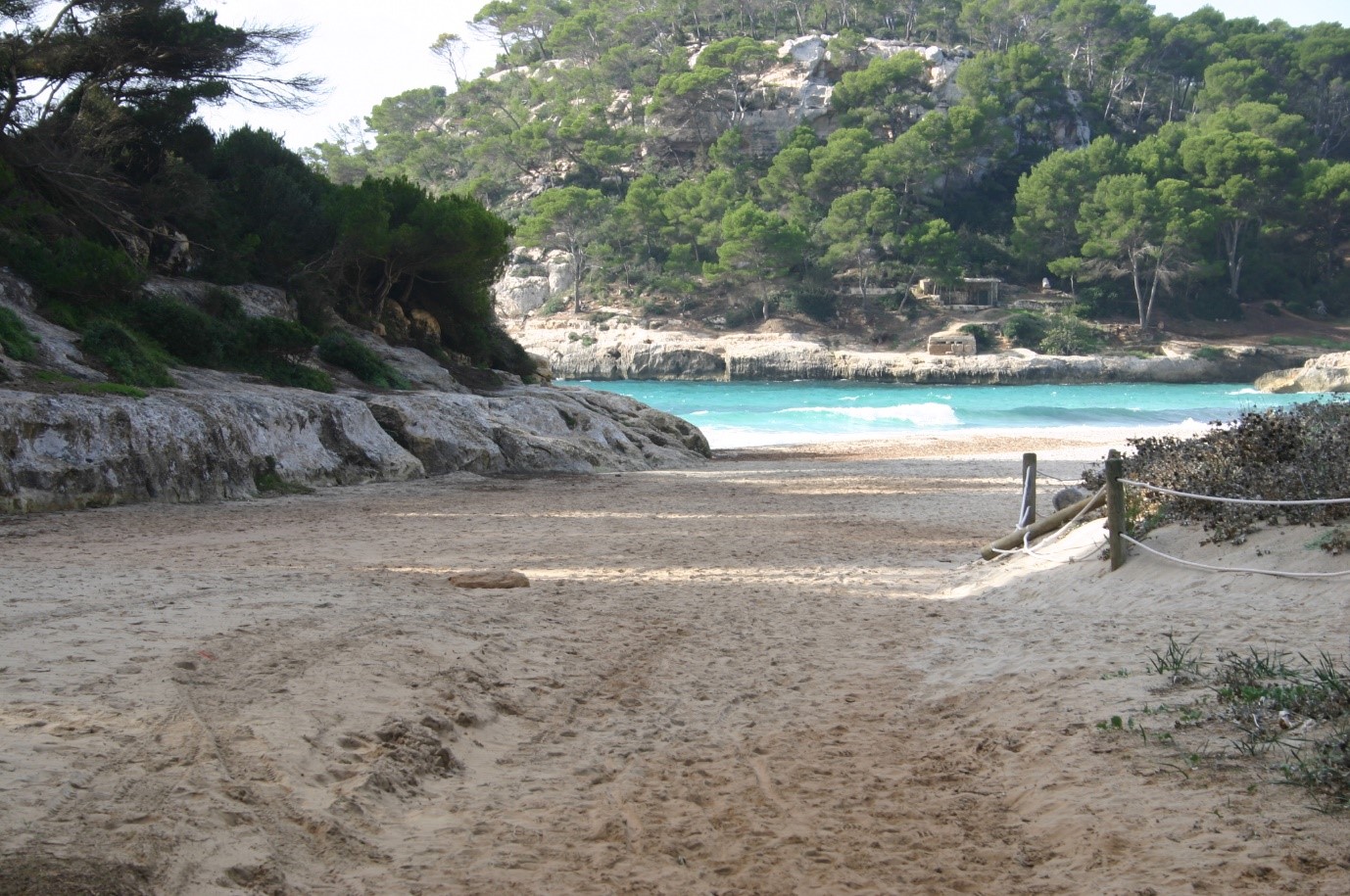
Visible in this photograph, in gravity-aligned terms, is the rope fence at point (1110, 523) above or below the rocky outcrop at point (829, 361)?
below

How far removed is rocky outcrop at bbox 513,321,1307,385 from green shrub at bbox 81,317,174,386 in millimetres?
48315

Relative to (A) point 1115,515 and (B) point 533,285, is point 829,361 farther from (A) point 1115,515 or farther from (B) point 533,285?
(A) point 1115,515

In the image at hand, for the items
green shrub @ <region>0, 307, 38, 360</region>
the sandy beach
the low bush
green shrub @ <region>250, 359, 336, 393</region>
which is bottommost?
the sandy beach

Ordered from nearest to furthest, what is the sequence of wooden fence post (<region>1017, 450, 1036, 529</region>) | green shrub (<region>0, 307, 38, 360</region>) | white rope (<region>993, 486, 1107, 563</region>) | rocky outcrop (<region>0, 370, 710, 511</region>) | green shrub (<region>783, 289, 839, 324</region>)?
white rope (<region>993, 486, 1107, 563</region>) → wooden fence post (<region>1017, 450, 1036, 529</region>) → rocky outcrop (<region>0, 370, 710, 511</region>) → green shrub (<region>0, 307, 38, 360</region>) → green shrub (<region>783, 289, 839, 324</region>)

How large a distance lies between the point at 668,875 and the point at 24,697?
2.65 meters

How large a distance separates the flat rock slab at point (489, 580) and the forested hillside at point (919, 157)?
58.9 meters

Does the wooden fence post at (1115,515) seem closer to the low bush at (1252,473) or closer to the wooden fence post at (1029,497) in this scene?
the low bush at (1252,473)

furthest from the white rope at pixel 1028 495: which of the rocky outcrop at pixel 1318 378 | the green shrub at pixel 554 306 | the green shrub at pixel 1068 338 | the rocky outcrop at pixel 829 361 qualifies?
the green shrub at pixel 554 306

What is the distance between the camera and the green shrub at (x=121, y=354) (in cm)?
1277

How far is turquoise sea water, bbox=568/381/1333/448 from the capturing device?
34438 mm

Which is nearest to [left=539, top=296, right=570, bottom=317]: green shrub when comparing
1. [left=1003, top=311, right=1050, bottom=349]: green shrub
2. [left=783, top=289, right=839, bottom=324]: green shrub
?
[left=783, top=289, right=839, bottom=324]: green shrub

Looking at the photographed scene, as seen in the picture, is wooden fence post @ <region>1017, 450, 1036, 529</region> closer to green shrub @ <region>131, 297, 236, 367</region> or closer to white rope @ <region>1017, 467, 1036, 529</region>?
white rope @ <region>1017, 467, 1036, 529</region>

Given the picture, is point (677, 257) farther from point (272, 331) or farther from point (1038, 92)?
point (272, 331)

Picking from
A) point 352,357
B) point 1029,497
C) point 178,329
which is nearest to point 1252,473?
point 1029,497
